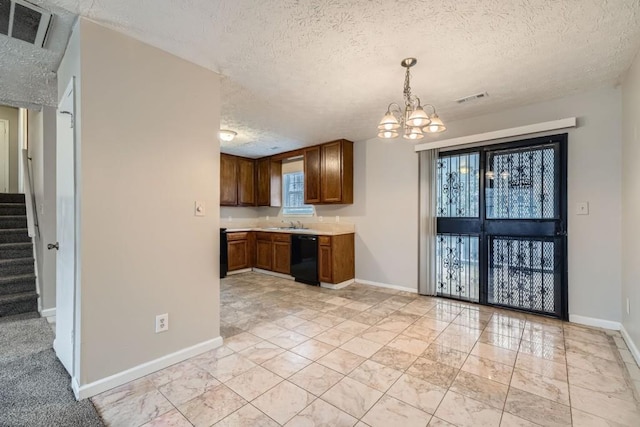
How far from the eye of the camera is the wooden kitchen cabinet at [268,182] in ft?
20.2

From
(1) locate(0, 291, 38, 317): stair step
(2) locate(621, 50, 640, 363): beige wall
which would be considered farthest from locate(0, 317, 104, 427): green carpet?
(2) locate(621, 50, 640, 363): beige wall

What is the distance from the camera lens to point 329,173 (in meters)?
4.93

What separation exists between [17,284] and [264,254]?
339 centimetres

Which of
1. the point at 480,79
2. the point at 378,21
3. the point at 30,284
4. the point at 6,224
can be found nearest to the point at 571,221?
the point at 480,79

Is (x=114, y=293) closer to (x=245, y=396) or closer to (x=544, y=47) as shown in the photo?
(x=245, y=396)

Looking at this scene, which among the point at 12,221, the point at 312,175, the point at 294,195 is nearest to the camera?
the point at 12,221

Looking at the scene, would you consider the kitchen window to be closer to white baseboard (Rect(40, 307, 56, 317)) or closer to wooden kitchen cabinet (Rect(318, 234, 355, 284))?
wooden kitchen cabinet (Rect(318, 234, 355, 284))

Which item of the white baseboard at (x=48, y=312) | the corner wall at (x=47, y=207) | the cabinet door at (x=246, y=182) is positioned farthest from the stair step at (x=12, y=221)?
the cabinet door at (x=246, y=182)

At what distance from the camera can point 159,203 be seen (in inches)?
85.3

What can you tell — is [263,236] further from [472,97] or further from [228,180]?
[472,97]

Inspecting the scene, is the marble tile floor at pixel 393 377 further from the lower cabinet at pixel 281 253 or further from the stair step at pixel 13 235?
the stair step at pixel 13 235

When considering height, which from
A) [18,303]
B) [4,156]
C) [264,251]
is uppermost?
[4,156]

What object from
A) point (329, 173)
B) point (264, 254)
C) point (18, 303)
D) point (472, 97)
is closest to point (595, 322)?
point (472, 97)

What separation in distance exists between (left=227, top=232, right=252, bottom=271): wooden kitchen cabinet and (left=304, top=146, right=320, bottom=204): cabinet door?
1582mm
